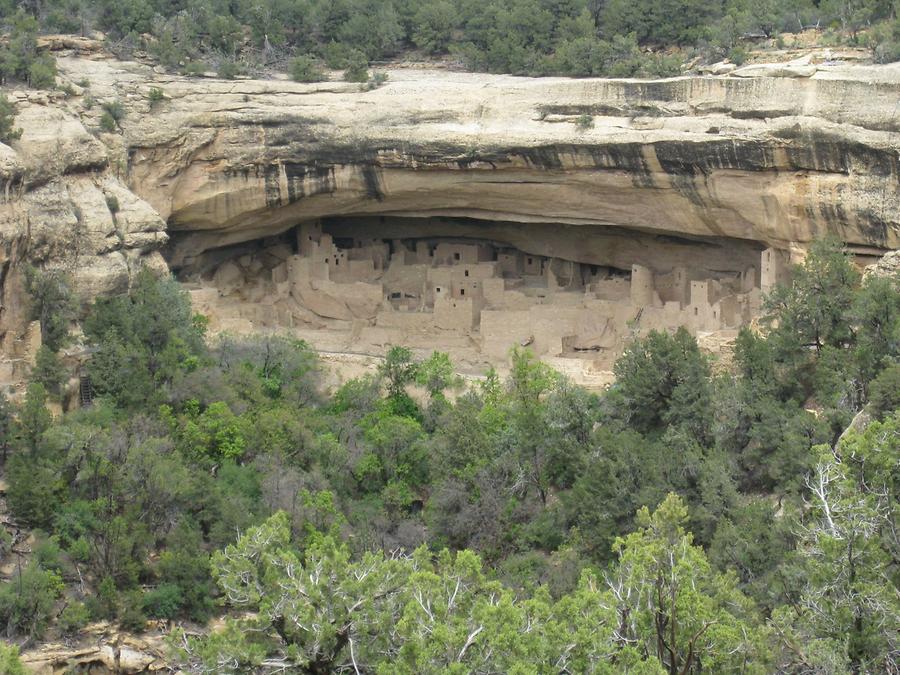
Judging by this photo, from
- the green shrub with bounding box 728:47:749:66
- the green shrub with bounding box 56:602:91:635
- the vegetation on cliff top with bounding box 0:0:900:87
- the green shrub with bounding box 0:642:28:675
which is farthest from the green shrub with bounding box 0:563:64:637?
the green shrub with bounding box 728:47:749:66

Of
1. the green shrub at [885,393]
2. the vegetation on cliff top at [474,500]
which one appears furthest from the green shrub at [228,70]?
the green shrub at [885,393]

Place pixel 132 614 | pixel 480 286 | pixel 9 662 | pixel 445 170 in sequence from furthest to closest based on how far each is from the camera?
pixel 480 286, pixel 445 170, pixel 132 614, pixel 9 662

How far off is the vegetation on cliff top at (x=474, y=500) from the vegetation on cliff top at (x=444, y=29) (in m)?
4.99

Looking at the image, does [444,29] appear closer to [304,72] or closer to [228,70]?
[304,72]

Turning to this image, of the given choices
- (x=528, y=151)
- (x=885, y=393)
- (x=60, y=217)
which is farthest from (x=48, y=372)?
(x=885, y=393)

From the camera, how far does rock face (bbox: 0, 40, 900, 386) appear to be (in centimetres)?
2136

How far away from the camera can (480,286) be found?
25.7 m

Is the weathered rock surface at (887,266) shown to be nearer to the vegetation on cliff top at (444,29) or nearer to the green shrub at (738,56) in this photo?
the green shrub at (738,56)

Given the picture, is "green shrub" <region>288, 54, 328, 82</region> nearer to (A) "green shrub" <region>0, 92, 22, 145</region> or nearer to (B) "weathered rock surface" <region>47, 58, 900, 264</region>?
(B) "weathered rock surface" <region>47, 58, 900, 264</region>

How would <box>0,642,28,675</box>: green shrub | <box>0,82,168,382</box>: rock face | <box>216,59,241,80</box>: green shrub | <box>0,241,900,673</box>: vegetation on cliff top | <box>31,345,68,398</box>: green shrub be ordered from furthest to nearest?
1. <box>216,59,241,80</box>: green shrub
2. <box>0,82,168,382</box>: rock face
3. <box>31,345,68,398</box>: green shrub
4. <box>0,642,28,675</box>: green shrub
5. <box>0,241,900,673</box>: vegetation on cliff top

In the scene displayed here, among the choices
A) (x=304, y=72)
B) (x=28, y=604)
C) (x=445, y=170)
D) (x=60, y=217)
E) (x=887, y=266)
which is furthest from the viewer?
(x=304, y=72)

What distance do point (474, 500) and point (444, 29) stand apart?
11.2m

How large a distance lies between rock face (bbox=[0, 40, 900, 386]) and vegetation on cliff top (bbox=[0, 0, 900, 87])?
1.15 metres

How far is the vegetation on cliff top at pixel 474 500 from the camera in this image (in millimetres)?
12367
